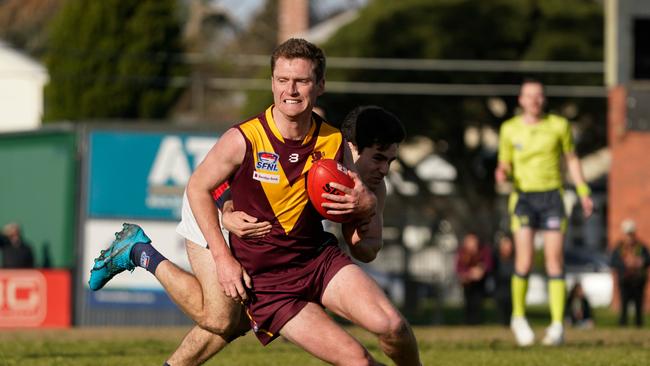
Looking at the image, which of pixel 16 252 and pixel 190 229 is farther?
pixel 16 252

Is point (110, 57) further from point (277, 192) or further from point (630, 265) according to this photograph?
point (277, 192)

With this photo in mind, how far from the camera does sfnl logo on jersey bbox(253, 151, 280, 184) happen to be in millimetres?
7586

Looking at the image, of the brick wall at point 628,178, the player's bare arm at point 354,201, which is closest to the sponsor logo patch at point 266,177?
the player's bare arm at point 354,201

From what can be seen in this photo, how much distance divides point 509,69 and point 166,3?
389 inches

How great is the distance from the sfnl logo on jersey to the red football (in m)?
0.18

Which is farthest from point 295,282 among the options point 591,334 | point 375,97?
point 375,97

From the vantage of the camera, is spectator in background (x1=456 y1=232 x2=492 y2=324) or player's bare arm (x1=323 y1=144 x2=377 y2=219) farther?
spectator in background (x1=456 y1=232 x2=492 y2=324)

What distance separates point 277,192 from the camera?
7.67 m

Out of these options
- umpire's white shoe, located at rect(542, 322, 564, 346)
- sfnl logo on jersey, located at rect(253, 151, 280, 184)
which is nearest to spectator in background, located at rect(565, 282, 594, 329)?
umpire's white shoe, located at rect(542, 322, 564, 346)

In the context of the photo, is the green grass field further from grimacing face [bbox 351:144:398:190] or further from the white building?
the white building

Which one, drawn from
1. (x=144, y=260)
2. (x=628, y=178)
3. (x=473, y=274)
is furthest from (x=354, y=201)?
(x=628, y=178)

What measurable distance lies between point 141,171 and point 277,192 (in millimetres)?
15229

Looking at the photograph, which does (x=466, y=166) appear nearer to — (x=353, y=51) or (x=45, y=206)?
(x=353, y=51)

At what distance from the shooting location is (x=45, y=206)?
23.9 m
